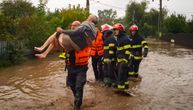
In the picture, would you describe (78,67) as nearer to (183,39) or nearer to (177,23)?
(183,39)

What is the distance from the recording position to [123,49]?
11164 millimetres

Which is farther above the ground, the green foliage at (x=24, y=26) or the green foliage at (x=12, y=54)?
the green foliage at (x=24, y=26)

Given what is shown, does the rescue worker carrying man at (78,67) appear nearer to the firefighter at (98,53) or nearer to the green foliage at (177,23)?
the firefighter at (98,53)

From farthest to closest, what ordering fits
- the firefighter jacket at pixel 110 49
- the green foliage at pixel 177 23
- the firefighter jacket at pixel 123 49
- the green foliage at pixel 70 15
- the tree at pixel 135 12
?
the tree at pixel 135 12 < the green foliage at pixel 177 23 < the green foliage at pixel 70 15 < the firefighter jacket at pixel 110 49 < the firefighter jacket at pixel 123 49

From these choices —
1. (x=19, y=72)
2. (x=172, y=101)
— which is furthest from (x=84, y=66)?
(x=19, y=72)

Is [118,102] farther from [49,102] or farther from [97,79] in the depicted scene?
[97,79]

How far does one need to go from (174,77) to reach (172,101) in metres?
4.45

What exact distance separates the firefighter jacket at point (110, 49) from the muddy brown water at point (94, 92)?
3.30 ft

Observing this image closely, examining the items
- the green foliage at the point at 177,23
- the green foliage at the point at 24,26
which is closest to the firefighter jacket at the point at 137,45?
the green foliage at the point at 24,26

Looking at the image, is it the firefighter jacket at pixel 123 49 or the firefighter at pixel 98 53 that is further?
the firefighter at pixel 98 53

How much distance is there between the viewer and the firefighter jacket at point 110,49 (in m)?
11.8

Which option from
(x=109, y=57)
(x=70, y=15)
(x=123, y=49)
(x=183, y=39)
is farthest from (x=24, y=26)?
(x=183, y=39)

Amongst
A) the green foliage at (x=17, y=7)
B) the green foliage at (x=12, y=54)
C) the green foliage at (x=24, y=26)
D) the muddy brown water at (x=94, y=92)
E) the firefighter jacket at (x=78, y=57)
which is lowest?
the muddy brown water at (x=94, y=92)

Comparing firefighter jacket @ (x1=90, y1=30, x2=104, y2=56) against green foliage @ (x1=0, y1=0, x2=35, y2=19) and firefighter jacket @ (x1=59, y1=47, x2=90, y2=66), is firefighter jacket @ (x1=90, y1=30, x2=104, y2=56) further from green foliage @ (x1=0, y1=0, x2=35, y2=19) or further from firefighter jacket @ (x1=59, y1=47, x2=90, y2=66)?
green foliage @ (x1=0, y1=0, x2=35, y2=19)
